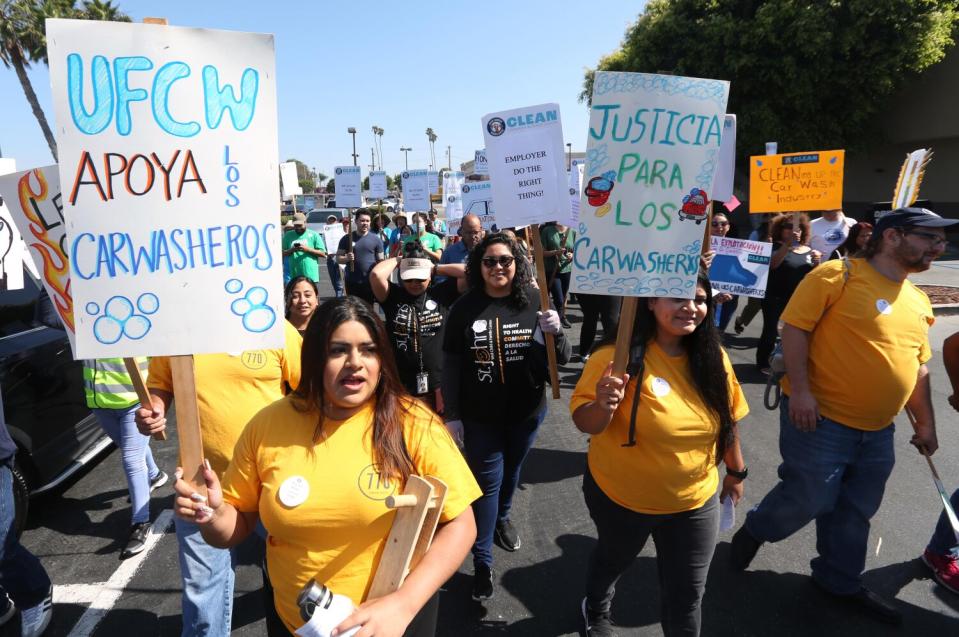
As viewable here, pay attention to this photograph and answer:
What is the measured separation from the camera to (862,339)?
99.8 inches

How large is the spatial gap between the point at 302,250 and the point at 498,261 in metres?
6.14

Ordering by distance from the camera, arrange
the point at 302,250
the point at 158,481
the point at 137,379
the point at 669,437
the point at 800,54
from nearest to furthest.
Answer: the point at 137,379 < the point at 669,437 < the point at 158,481 < the point at 302,250 < the point at 800,54

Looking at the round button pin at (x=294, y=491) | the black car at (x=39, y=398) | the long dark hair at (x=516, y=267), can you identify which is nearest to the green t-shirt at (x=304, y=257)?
the black car at (x=39, y=398)

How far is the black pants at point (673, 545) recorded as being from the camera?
85.3 inches

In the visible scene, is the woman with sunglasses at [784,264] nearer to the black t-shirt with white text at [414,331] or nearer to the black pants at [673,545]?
the black t-shirt with white text at [414,331]

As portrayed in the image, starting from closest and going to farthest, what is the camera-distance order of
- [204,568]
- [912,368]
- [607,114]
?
[607,114]
[204,568]
[912,368]

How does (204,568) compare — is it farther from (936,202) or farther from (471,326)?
(936,202)

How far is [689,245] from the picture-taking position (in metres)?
2.02

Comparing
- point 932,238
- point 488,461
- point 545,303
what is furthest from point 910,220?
point 488,461

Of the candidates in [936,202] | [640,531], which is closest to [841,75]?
[936,202]

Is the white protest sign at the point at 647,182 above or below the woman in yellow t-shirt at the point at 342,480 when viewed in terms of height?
above

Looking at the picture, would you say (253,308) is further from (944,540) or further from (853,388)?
(944,540)

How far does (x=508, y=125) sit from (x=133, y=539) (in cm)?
334

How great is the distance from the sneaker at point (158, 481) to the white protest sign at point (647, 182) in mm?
3575
